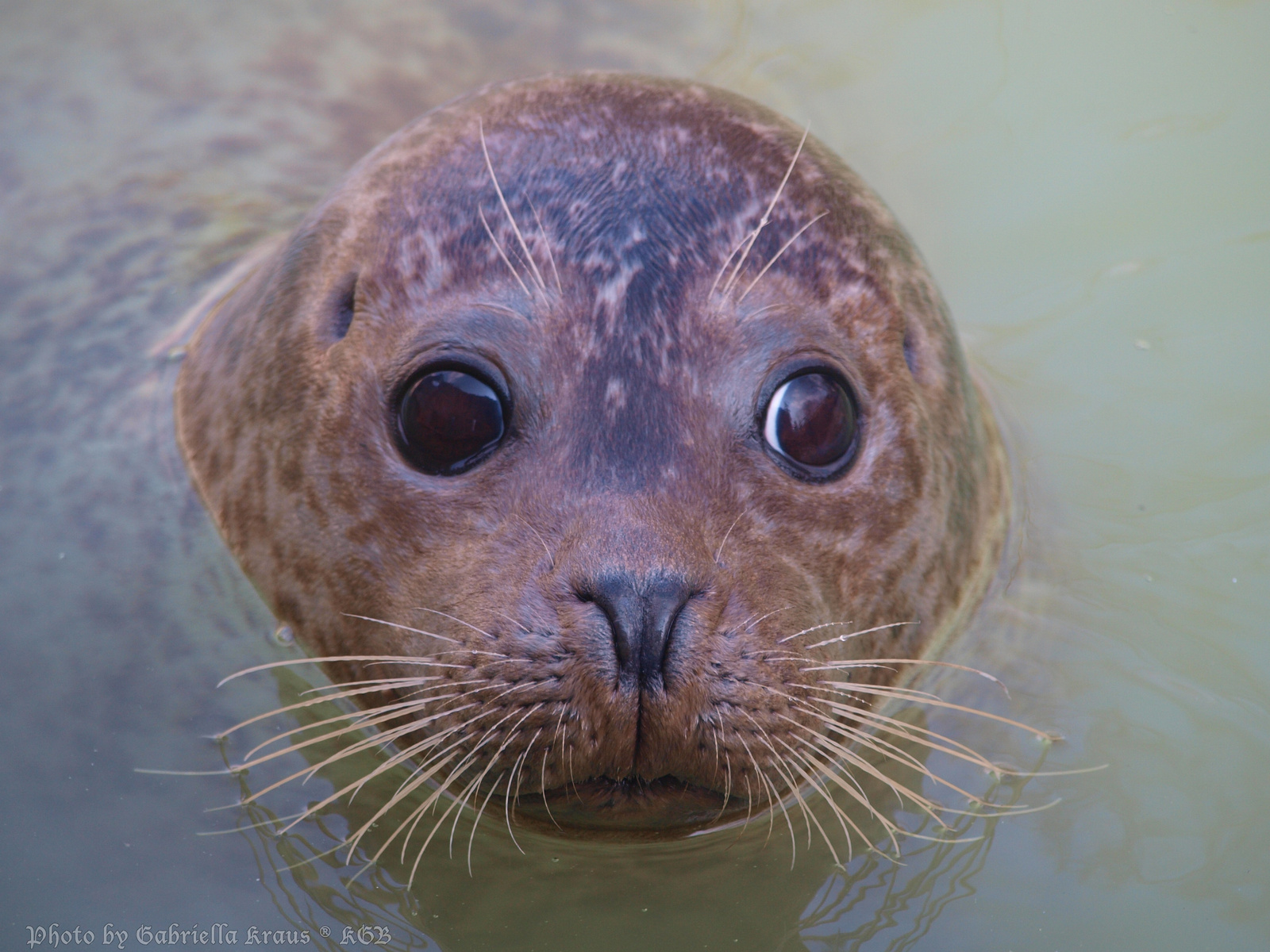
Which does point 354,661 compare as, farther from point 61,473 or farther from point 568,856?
point 61,473

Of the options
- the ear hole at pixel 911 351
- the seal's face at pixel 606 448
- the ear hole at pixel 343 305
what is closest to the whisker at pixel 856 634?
the seal's face at pixel 606 448

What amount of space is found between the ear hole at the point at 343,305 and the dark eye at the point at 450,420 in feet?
0.99

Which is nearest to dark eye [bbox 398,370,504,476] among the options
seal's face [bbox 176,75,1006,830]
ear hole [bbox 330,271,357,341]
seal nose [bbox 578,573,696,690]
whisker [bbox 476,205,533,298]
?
seal's face [bbox 176,75,1006,830]

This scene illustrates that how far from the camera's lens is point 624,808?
88.4 inches

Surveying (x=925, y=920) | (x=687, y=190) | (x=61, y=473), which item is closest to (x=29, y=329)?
(x=61, y=473)

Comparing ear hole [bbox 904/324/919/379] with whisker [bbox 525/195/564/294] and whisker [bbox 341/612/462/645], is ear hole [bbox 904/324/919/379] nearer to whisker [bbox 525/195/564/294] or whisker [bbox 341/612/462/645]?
whisker [bbox 525/195/564/294]

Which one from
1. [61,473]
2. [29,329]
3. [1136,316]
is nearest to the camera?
[61,473]

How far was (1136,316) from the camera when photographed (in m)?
3.88

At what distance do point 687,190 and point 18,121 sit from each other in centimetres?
264

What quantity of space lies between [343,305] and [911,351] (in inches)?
45.5

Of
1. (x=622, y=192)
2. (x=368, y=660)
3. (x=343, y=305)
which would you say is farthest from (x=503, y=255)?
(x=368, y=660)

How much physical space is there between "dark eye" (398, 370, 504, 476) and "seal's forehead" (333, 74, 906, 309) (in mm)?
220

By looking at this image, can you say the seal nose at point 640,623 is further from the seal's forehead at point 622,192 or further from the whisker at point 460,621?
the seal's forehead at point 622,192

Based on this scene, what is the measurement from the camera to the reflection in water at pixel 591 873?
2.46m
